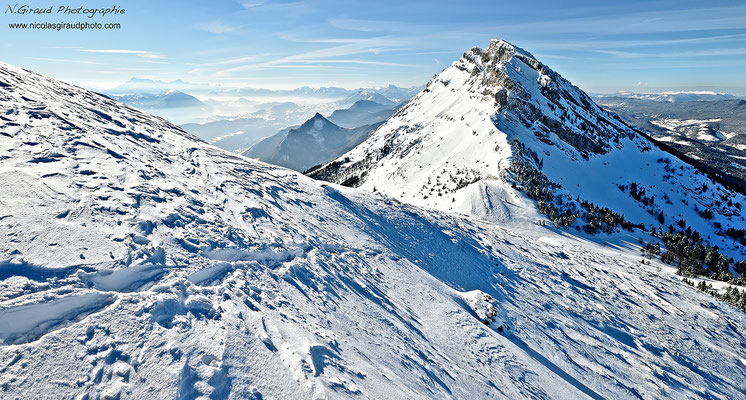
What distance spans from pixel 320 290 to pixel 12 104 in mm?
19504

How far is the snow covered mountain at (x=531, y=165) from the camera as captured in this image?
6175cm

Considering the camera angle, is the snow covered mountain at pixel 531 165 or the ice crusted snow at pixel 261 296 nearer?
the ice crusted snow at pixel 261 296

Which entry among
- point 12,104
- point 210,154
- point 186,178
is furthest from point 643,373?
point 12,104

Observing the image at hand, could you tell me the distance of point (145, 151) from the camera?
18.8 m

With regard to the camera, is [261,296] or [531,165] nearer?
[261,296]

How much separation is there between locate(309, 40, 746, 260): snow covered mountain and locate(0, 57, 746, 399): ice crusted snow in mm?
32451

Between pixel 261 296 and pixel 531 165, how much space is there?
7484cm

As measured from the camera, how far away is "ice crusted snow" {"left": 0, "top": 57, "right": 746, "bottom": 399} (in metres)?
7.91

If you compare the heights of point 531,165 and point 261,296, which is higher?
point 531,165

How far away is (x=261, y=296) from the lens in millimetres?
11594

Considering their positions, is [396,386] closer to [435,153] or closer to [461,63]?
[435,153]

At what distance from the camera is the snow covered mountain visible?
61.8m

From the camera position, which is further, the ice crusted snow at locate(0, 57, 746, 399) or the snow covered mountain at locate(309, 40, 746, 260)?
the snow covered mountain at locate(309, 40, 746, 260)

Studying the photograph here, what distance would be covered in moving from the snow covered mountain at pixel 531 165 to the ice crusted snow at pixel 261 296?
32.5m
